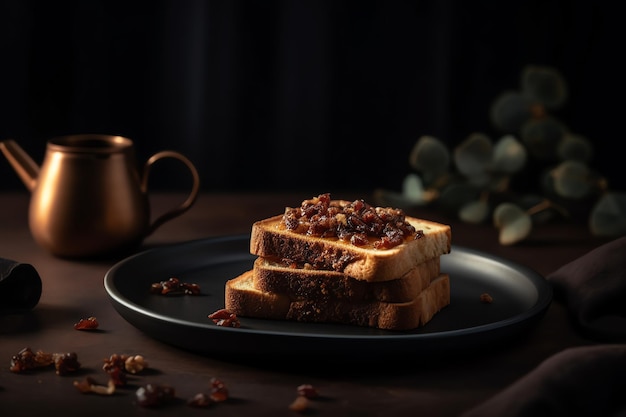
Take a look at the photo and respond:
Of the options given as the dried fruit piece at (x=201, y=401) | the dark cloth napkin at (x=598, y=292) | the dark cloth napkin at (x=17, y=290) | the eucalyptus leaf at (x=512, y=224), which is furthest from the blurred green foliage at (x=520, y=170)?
the dried fruit piece at (x=201, y=401)

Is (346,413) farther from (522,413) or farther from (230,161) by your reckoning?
(230,161)

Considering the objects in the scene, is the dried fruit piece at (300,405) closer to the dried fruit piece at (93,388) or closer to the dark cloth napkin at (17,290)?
the dried fruit piece at (93,388)

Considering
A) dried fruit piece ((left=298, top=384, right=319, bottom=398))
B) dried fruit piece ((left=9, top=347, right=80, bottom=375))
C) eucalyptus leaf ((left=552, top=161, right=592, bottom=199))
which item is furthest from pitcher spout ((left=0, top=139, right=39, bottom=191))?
eucalyptus leaf ((left=552, top=161, right=592, bottom=199))

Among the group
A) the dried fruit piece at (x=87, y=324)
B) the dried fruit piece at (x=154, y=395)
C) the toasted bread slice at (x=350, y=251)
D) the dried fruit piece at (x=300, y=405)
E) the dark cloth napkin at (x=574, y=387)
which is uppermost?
the toasted bread slice at (x=350, y=251)

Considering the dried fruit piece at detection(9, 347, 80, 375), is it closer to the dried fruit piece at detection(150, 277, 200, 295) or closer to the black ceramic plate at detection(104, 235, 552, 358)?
the black ceramic plate at detection(104, 235, 552, 358)

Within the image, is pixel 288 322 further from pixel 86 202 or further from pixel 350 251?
pixel 86 202

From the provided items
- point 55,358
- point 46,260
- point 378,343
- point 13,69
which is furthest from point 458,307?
point 13,69

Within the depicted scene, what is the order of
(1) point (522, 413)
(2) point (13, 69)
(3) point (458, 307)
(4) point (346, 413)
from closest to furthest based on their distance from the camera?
(1) point (522, 413) → (4) point (346, 413) → (3) point (458, 307) → (2) point (13, 69)
